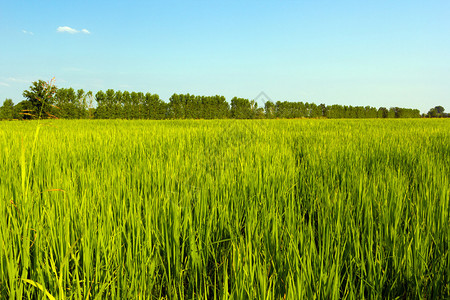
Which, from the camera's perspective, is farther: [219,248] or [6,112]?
[6,112]

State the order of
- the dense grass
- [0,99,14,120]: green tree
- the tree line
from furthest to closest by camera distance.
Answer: [0,99,14,120]: green tree < the tree line < the dense grass

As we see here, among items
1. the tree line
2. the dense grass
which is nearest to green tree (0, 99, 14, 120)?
the tree line

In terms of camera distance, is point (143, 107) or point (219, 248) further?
point (143, 107)

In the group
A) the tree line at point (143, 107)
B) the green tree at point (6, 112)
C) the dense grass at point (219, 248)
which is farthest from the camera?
the green tree at point (6, 112)

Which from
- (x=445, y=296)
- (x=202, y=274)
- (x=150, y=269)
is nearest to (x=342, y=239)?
(x=445, y=296)

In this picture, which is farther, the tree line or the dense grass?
the tree line

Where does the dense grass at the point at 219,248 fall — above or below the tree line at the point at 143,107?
below

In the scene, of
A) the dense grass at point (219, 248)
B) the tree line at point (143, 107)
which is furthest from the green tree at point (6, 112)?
the dense grass at point (219, 248)

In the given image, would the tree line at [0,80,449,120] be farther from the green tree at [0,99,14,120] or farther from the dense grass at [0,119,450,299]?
the dense grass at [0,119,450,299]

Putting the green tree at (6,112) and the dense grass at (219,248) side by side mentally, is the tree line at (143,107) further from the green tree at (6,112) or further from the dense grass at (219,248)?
the dense grass at (219,248)

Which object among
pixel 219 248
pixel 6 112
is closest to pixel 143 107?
pixel 6 112

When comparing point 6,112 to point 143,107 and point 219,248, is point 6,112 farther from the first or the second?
point 219,248

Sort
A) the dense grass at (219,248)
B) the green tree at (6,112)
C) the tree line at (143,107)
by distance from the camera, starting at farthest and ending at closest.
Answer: the green tree at (6,112) < the tree line at (143,107) < the dense grass at (219,248)

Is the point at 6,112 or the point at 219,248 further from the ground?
the point at 6,112
